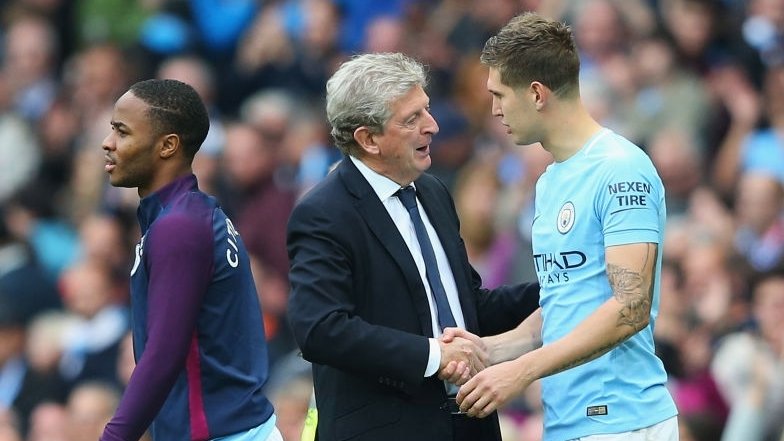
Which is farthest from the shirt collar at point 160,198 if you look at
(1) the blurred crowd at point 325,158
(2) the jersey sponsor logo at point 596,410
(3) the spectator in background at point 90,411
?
(3) the spectator in background at point 90,411

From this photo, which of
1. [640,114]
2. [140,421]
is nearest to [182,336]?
[140,421]

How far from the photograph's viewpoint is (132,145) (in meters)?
5.45

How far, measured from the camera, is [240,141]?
39.1 ft

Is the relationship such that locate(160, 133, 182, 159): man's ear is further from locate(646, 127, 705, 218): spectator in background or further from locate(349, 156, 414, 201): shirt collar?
locate(646, 127, 705, 218): spectator in background

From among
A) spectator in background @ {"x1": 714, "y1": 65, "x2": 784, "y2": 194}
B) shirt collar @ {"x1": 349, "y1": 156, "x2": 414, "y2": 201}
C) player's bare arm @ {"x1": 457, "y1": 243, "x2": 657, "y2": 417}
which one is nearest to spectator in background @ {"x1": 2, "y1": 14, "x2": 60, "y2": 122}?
spectator in background @ {"x1": 714, "y1": 65, "x2": 784, "y2": 194}

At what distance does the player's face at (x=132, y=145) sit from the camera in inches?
215

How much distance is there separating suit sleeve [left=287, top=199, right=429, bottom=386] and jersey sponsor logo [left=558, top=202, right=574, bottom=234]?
59cm

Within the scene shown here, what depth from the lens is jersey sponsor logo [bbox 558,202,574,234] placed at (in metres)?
5.39

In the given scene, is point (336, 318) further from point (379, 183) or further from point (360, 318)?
point (379, 183)

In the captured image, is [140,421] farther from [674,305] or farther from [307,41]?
[307,41]

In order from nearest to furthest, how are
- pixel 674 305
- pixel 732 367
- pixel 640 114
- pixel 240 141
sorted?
pixel 732 367
pixel 674 305
pixel 640 114
pixel 240 141

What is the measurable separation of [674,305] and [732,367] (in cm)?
73

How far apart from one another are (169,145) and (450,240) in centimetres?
109

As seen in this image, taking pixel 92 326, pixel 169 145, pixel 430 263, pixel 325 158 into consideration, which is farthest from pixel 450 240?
pixel 325 158
